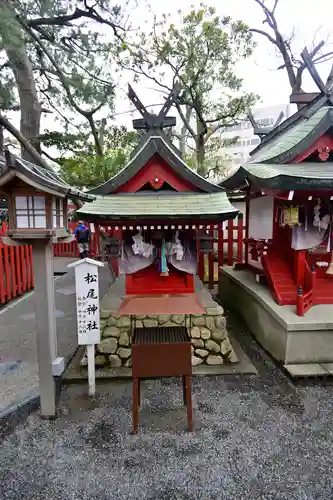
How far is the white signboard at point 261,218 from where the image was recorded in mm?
7531

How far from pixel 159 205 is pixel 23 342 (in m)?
4.57

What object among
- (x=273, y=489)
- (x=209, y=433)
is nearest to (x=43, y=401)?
(x=209, y=433)

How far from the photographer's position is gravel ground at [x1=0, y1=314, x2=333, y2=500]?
10.9 feet

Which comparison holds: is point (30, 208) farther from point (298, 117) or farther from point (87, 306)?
point (298, 117)

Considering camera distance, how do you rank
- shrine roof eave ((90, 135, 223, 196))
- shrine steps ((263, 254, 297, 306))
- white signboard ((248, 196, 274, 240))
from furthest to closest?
white signboard ((248, 196, 274, 240))
shrine steps ((263, 254, 297, 306))
shrine roof eave ((90, 135, 223, 196))

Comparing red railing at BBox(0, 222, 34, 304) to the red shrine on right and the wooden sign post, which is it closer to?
the wooden sign post

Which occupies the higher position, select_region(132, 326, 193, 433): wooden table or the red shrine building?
the red shrine building

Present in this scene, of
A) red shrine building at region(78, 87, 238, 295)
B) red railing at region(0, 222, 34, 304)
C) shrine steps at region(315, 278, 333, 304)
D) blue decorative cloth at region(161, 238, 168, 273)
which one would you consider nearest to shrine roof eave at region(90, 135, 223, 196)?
red shrine building at region(78, 87, 238, 295)

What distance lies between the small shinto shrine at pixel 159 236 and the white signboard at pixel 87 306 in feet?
1.85

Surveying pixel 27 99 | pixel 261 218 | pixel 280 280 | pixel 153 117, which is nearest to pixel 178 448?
pixel 280 280

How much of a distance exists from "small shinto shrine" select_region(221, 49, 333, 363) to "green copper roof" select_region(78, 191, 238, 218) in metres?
1.16

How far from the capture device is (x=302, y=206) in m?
6.58

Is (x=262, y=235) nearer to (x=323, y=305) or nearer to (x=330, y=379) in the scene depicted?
(x=323, y=305)

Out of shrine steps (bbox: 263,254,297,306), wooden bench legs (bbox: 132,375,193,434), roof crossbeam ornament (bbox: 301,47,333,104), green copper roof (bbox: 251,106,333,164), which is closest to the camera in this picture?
wooden bench legs (bbox: 132,375,193,434)
